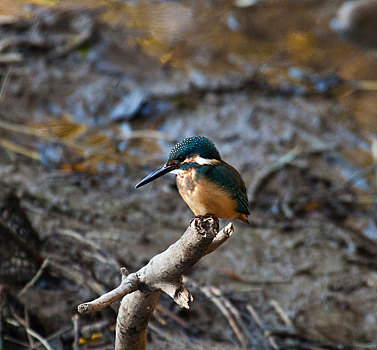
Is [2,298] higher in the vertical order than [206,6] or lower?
higher

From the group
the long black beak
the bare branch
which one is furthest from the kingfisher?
the bare branch

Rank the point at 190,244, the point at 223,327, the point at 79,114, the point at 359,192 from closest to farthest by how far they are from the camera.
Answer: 1. the point at 190,244
2. the point at 223,327
3. the point at 359,192
4. the point at 79,114

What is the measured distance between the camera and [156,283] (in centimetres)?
219

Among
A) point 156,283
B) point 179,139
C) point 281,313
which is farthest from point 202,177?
point 179,139

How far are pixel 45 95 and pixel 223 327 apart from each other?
3043 millimetres

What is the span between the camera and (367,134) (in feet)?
18.1

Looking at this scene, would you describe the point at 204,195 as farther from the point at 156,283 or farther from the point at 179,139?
the point at 179,139

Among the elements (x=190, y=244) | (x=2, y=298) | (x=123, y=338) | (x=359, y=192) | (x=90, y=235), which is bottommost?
(x=359, y=192)

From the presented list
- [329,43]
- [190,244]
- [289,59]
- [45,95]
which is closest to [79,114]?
→ [45,95]

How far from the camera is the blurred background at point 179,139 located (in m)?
3.33

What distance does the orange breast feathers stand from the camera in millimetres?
2143

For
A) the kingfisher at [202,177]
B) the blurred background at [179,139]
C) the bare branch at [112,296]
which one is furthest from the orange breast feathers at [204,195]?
the blurred background at [179,139]

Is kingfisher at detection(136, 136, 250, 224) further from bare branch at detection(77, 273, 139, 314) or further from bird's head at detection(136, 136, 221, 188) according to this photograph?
bare branch at detection(77, 273, 139, 314)

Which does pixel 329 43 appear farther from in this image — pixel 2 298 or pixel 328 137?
pixel 2 298
